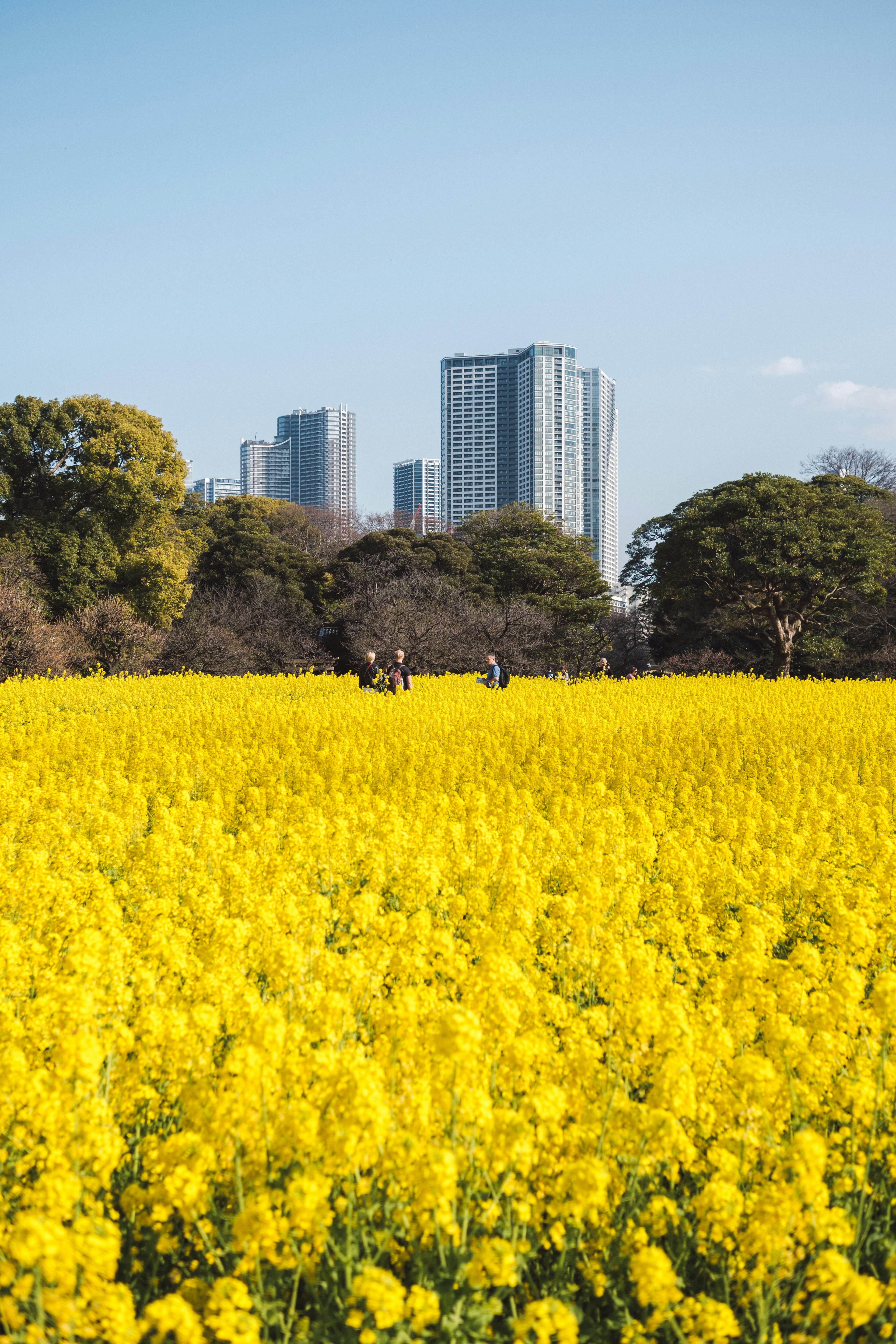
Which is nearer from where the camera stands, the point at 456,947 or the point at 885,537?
the point at 456,947

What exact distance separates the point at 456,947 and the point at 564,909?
66 cm

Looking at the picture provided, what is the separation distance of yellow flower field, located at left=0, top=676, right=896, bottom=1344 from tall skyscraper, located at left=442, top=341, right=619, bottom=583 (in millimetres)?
103285

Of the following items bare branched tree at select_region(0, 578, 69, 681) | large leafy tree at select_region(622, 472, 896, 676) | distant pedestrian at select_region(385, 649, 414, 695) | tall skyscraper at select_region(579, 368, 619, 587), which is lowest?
distant pedestrian at select_region(385, 649, 414, 695)

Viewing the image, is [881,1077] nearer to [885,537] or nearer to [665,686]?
[665,686]

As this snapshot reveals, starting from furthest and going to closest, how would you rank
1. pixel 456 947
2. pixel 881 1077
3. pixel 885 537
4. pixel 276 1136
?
1. pixel 885 537
2. pixel 456 947
3. pixel 881 1077
4. pixel 276 1136

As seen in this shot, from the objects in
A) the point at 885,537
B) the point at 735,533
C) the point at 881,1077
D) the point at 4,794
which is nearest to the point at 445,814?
the point at 4,794

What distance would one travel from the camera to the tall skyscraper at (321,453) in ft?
436

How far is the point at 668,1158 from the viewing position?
2.18 metres

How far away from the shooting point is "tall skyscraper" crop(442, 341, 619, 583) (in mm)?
110625

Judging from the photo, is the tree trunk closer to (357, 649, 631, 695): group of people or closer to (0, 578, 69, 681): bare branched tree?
(357, 649, 631, 695): group of people

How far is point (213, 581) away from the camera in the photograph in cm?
3338

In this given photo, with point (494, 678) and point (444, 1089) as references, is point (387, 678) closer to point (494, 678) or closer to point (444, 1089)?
point (494, 678)

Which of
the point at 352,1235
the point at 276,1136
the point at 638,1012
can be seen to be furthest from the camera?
the point at 638,1012

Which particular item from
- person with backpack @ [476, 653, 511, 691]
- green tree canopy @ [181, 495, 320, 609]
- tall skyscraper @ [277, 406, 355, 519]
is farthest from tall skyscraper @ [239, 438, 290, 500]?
person with backpack @ [476, 653, 511, 691]
